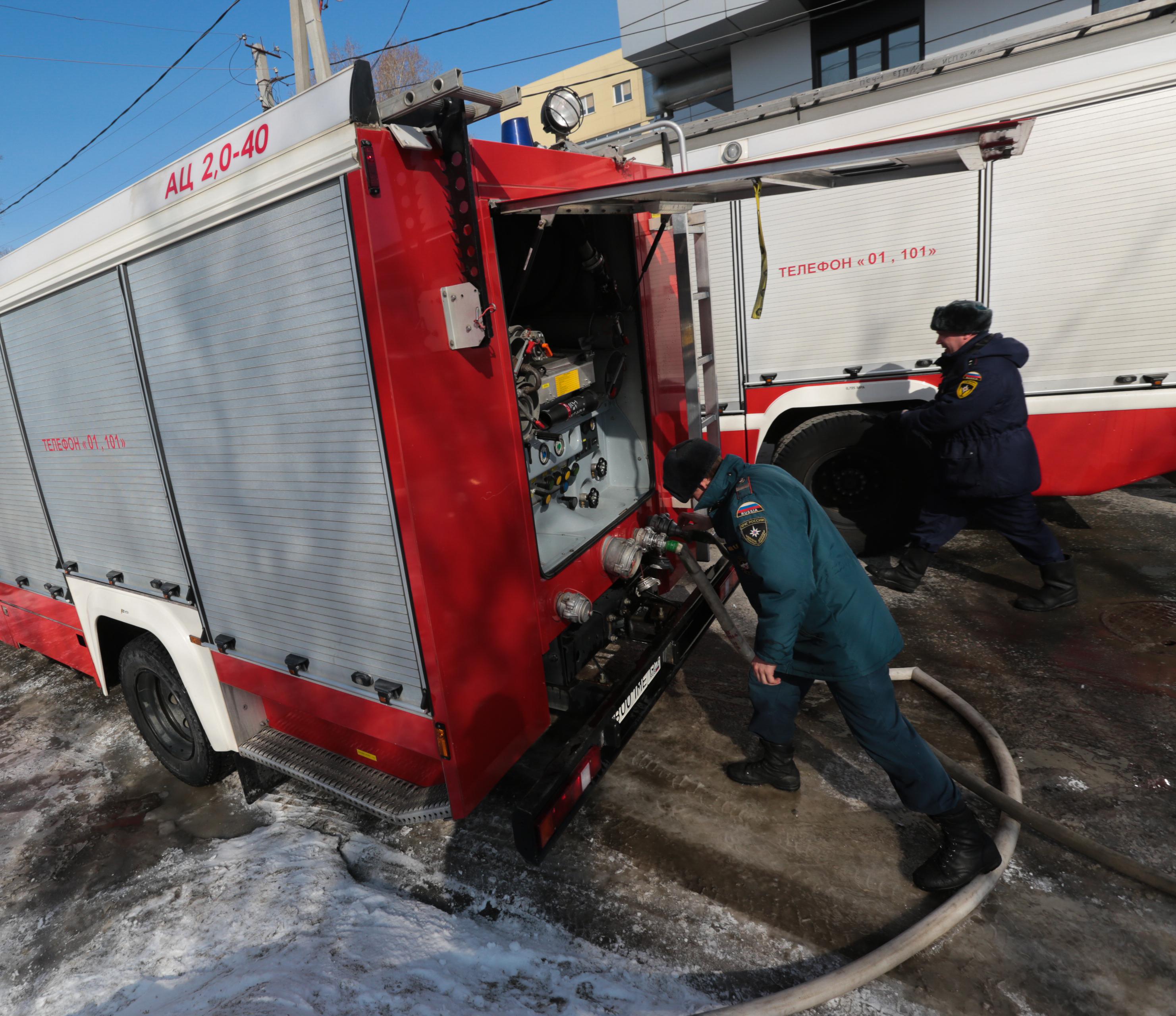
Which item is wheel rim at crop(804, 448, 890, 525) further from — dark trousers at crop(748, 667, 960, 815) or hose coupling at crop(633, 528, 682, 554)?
dark trousers at crop(748, 667, 960, 815)

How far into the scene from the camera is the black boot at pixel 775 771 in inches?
127

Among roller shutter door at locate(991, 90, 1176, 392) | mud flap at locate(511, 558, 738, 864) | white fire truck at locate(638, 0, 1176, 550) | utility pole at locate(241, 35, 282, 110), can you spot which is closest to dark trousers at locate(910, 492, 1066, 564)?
white fire truck at locate(638, 0, 1176, 550)

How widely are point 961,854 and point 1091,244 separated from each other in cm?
391

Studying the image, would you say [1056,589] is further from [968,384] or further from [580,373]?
[580,373]

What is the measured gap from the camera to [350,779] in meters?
3.03

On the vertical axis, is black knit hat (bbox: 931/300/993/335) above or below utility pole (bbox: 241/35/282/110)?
below

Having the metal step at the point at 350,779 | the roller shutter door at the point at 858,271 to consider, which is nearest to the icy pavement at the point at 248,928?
the metal step at the point at 350,779

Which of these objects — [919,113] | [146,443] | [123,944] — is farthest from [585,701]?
[919,113]

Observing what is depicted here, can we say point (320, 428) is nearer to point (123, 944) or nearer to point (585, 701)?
point (585, 701)

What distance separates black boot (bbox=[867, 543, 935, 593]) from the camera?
16.4ft

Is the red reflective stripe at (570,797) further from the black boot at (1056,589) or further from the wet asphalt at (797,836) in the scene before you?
the black boot at (1056,589)

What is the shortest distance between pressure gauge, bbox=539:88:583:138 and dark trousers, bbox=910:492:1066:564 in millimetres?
3296

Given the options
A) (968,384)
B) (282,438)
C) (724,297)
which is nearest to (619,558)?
(282,438)

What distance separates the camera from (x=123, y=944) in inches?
111
